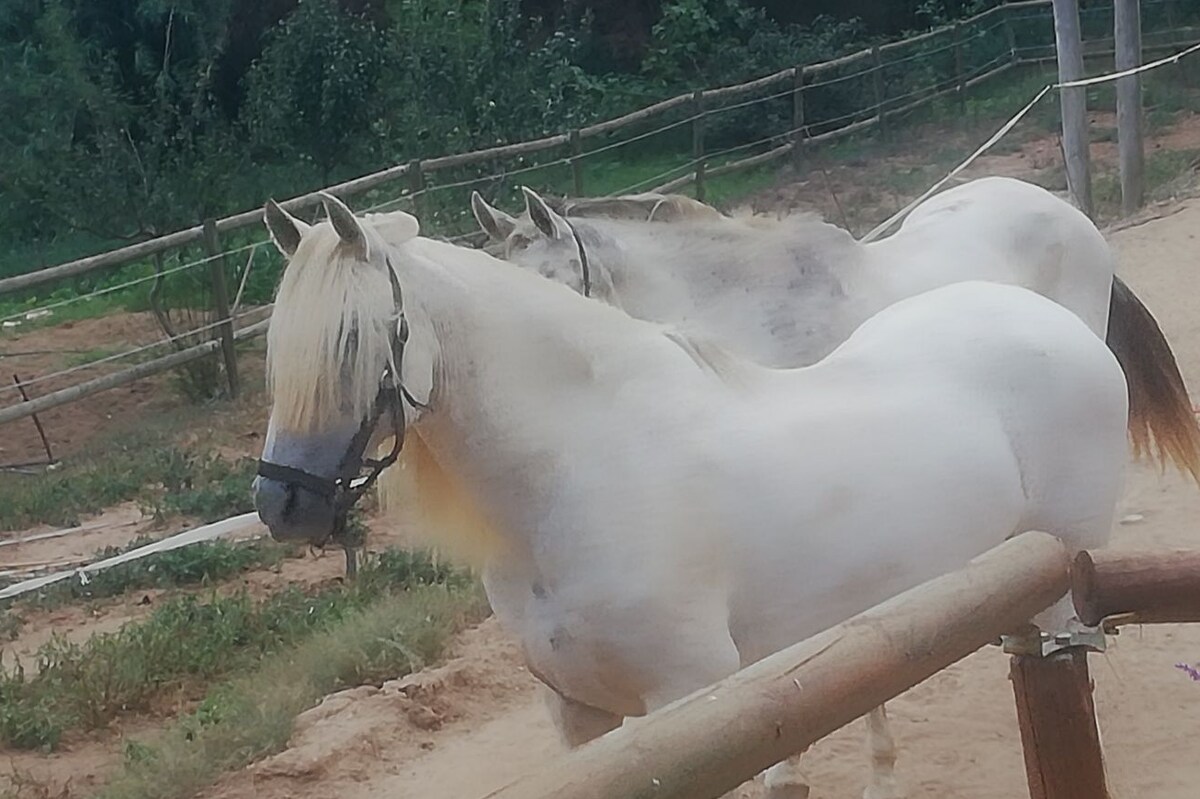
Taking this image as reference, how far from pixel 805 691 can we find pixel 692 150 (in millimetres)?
11215

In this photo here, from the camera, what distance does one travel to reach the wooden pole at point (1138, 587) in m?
2.01

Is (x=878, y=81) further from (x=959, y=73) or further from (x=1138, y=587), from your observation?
(x=1138, y=587)

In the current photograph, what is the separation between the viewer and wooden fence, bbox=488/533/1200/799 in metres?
1.35

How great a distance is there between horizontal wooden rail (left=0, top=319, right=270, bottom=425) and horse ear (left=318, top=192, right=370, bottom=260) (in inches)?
192

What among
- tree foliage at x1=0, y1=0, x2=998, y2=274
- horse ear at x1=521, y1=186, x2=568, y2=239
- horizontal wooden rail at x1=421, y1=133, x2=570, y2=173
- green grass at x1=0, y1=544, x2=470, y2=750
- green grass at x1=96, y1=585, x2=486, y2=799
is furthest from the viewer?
tree foliage at x1=0, y1=0, x2=998, y2=274

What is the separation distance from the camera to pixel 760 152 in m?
14.0

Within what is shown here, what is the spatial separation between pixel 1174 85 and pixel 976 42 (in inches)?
86.4

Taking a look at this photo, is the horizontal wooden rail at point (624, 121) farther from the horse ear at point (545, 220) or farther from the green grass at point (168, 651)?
the horse ear at point (545, 220)

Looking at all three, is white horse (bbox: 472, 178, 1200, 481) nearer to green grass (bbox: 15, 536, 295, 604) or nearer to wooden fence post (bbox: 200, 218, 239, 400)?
green grass (bbox: 15, 536, 295, 604)

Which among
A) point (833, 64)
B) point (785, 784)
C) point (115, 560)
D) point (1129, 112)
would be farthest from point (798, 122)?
point (785, 784)

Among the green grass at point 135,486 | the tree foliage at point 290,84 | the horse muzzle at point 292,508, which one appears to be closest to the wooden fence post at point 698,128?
the tree foliage at point 290,84

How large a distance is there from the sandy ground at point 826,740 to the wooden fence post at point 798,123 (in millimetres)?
8702

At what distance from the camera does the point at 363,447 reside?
241 centimetres

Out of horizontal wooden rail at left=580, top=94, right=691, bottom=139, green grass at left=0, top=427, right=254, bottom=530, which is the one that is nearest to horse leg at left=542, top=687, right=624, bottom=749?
green grass at left=0, top=427, right=254, bottom=530
